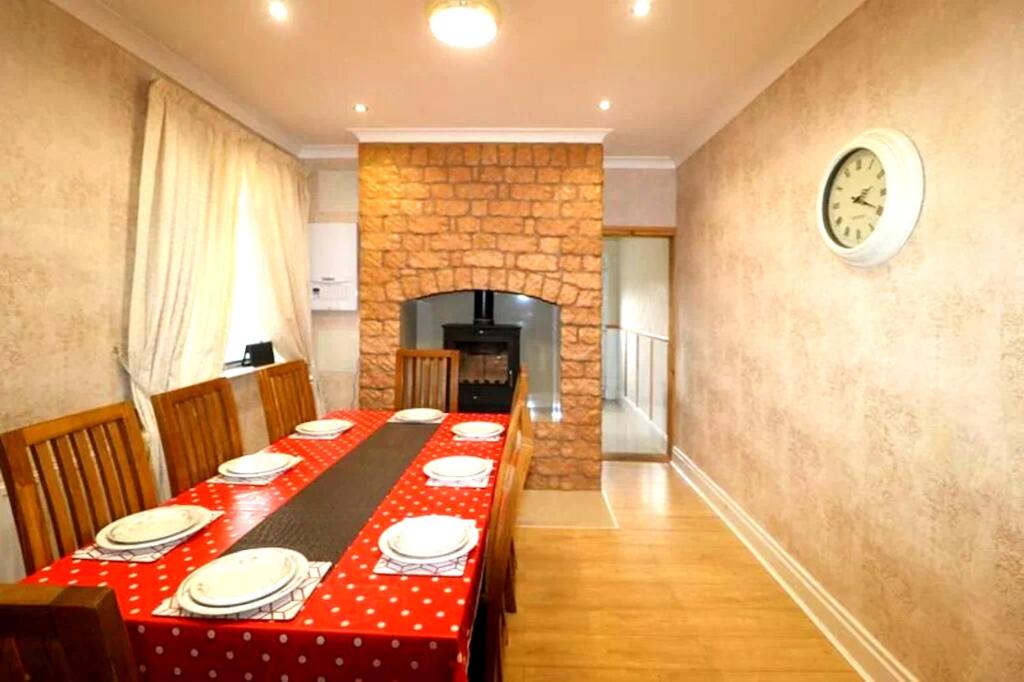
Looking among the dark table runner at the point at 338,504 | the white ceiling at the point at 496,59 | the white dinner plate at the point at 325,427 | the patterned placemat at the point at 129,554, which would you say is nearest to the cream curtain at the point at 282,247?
the white ceiling at the point at 496,59

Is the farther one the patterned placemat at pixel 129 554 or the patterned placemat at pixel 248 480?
the patterned placemat at pixel 248 480

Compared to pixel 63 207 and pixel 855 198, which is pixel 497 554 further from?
pixel 63 207

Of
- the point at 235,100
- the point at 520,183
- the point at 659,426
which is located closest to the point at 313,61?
the point at 235,100

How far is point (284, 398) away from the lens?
94.5 inches

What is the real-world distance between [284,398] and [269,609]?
1601 mm

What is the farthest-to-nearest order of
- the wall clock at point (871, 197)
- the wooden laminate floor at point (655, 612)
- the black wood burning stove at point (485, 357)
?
the black wood burning stove at point (485, 357)
the wooden laminate floor at point (655, 612)
the wall clock at point (871, 197)

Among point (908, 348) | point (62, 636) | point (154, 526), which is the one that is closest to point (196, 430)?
point (154, 526)

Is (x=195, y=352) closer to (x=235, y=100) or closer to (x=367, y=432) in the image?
(x=367, y=432)

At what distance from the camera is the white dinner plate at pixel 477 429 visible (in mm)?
2092

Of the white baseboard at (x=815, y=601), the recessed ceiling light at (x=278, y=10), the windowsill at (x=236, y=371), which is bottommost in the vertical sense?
the white baseboard at (x=815, y=601)

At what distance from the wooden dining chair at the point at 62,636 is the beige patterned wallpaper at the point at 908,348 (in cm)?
179

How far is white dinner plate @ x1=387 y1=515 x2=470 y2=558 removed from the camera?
44.5 inches

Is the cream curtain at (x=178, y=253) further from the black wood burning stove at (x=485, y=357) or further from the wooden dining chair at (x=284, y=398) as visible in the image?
the black wood burning stove at (x=485, y=357)

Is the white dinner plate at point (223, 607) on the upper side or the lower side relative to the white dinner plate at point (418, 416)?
lower
